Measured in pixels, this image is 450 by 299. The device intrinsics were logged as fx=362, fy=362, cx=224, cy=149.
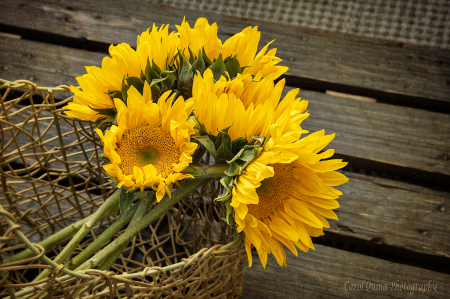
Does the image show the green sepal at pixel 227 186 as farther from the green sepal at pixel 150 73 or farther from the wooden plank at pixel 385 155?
the wooden plank at pixel 385 155

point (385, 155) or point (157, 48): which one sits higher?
point (157, 48)

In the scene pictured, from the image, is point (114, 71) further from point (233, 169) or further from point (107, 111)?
point (233, 169)

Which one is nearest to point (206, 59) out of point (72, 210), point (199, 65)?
point (199, 65)

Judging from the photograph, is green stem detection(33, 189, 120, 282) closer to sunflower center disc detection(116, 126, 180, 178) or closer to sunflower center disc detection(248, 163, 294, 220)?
sunflower center disc detection(116, 126, 180, 178)

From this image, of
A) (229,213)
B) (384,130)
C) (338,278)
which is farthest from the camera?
(384,130)

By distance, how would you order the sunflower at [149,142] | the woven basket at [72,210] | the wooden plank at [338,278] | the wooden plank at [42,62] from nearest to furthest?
the sunflower at [149,142] < the woven basket at [72,210] < the wooden plank at [338,278] < the wooden plank at [42,62]

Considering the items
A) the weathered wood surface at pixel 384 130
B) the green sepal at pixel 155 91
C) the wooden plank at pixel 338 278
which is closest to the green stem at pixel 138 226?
the green sepal at pixel 155 91

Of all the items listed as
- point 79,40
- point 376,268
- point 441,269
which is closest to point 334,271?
point 376,268

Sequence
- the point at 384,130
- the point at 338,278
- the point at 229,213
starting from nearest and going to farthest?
the point at 229,213 → the point at 338,278 → the point at 384,130

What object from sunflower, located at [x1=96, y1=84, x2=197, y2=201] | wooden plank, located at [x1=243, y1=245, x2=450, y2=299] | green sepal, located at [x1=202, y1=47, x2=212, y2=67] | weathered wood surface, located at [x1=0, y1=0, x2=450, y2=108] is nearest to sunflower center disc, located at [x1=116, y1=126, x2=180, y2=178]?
sunflower, located at [x1=96, y1=84, x2=197, y2=201]
